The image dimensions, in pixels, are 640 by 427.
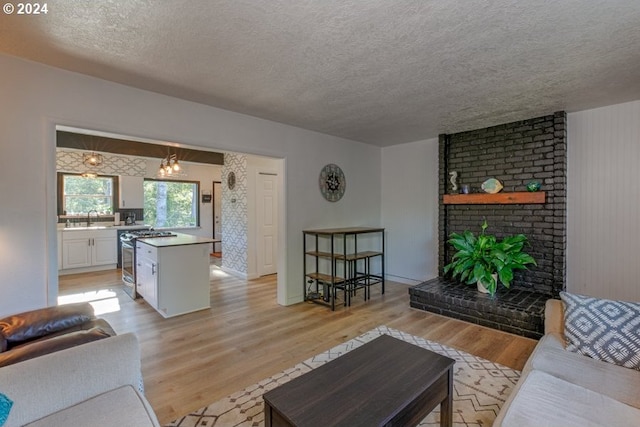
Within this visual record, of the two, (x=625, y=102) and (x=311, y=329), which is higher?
(x=625, y=102)

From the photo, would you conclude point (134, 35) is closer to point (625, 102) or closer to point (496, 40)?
point (496, 40)

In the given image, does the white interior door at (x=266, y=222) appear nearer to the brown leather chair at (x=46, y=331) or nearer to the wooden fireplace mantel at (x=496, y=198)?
the wooden fireplace mantel at (x=496, y=198)

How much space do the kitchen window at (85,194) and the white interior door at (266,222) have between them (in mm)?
3713

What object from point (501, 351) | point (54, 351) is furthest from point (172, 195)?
point (501, 351)

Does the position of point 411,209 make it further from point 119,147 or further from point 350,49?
point 119,147

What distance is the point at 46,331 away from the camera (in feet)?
5.98

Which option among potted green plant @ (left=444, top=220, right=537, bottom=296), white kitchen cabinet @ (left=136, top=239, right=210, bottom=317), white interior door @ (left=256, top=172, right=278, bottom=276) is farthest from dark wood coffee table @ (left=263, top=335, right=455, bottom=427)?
white interior door @ (left=256, top=172, right=278, bottom=276)

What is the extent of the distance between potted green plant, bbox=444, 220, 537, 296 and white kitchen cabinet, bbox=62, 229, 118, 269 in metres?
6.61

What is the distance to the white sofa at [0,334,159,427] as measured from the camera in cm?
118

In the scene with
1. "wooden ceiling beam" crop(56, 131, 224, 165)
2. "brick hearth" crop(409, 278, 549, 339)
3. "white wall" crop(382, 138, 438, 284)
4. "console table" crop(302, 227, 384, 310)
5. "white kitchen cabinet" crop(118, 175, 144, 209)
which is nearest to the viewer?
"brick hearth" crop(409, 278, 549, 339)

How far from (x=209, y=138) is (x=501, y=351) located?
372 cm

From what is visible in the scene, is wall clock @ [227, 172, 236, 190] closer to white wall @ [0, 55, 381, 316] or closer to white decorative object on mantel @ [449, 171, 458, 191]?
white wall @ [0, 55, 381, 316]

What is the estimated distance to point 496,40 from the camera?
2057 millimetres

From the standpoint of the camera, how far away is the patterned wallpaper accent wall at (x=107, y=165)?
598 cm
